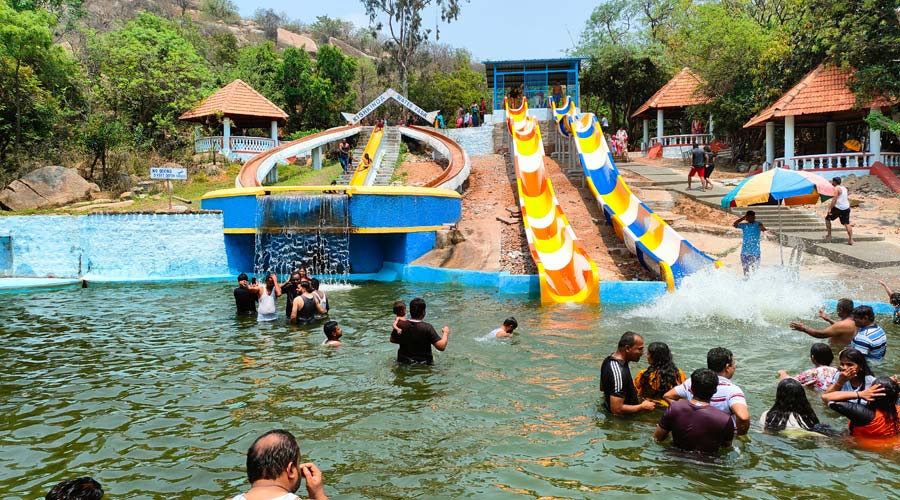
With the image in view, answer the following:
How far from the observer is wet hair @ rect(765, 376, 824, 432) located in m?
5.73

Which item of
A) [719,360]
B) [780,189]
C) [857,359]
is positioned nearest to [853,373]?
[857,359]

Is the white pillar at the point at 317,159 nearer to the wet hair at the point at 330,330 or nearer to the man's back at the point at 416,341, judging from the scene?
the wet hair at the point at 330,330

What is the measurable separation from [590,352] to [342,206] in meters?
9.10

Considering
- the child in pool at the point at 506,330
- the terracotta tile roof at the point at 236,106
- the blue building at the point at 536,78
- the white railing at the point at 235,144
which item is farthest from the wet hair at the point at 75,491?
the blue building at the point at 536,78

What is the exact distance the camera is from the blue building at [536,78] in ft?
113

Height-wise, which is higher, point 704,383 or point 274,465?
point 274,465

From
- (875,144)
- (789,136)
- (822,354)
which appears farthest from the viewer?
(789,136)

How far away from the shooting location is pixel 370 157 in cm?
2652

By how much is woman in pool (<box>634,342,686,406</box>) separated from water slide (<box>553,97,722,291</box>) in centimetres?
680

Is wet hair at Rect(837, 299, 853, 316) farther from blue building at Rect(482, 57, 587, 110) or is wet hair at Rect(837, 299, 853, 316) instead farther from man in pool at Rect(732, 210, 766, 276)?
blue building at Rect(482, 57, 587, 110)

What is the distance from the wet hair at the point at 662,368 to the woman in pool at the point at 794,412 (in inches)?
35.7

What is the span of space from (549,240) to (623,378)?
9.42 meters

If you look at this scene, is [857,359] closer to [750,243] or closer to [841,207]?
[750,243]

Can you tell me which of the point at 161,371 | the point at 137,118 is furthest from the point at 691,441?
the point at 137,118
